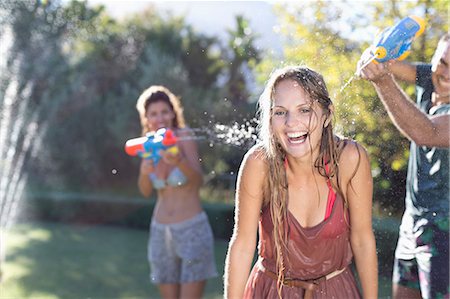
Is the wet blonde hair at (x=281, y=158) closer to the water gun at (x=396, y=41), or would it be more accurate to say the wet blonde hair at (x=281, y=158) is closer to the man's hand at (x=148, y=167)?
the water gun at (x=396, y=41)

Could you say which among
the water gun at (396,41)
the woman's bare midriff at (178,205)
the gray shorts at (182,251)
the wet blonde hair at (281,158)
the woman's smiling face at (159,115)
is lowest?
the gray shorts at (182,251)

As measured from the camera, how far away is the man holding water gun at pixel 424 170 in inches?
82.3

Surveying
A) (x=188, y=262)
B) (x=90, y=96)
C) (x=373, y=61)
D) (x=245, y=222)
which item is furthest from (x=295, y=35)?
(x=90, y=96)

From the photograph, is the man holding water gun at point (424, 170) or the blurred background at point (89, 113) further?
the blurred background at point (89, 113)

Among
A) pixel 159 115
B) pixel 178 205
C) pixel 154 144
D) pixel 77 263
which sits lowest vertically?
pixel 77 263

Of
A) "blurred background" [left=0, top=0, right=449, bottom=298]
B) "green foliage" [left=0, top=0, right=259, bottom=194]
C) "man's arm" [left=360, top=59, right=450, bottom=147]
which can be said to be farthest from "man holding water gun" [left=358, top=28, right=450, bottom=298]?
"green foliage" [left=0, top=0, right=259, bottom=194]

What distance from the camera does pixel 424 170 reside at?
2.20 metres

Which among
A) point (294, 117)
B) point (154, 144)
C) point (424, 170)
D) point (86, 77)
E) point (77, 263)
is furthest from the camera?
point (86, 77)

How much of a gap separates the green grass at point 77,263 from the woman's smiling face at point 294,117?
1666 mm

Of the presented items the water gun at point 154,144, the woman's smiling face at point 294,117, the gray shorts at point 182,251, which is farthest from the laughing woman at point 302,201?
the gray shorts at point 182,251

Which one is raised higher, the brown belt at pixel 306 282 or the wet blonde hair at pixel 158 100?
the wet blonde hair at pixel 158 100

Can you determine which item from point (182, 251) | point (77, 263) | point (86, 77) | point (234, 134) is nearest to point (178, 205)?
point (182, 251)

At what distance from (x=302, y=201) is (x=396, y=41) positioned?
677 mm

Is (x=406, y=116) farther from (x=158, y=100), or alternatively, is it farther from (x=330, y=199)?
(x=158, y=100)
